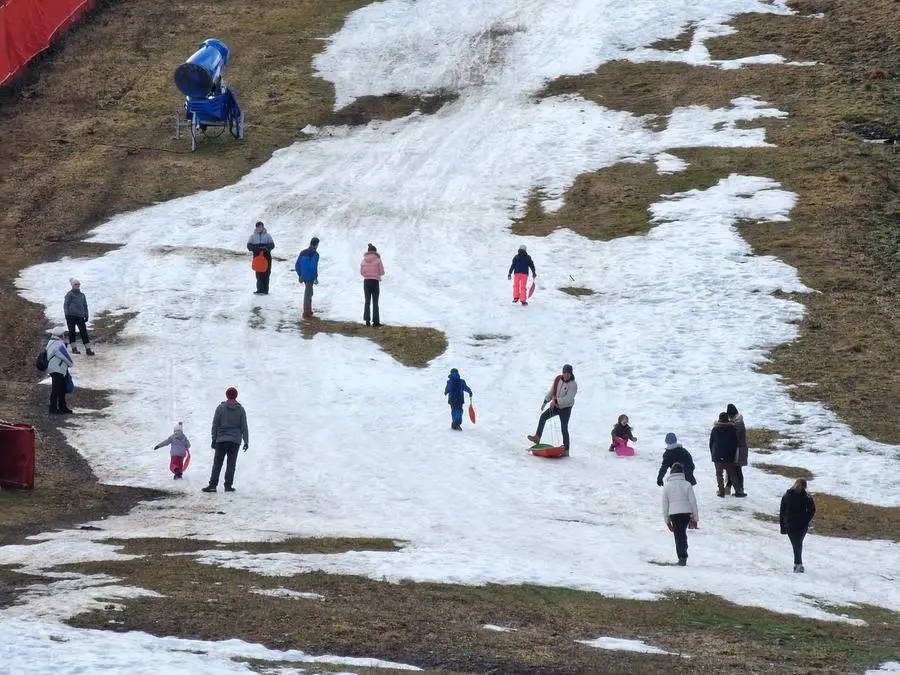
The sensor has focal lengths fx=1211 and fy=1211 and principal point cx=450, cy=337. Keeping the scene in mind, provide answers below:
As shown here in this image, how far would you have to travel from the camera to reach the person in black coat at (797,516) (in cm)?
1655

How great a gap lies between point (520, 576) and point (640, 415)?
35.8 feet

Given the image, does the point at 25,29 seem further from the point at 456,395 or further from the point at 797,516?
the point at 797,516

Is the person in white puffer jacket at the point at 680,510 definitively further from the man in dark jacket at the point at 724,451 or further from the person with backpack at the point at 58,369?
the person with backpack at the point at 58,369

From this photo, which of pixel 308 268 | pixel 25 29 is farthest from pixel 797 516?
pixel 25 29

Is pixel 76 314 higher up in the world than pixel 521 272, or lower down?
lower down

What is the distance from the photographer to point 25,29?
47.5 meters

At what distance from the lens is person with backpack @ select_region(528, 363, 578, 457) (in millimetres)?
22047

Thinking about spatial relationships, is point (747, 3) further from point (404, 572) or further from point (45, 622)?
point (45, 622)

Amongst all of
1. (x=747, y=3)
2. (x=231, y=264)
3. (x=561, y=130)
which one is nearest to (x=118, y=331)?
(x=231, y=264)

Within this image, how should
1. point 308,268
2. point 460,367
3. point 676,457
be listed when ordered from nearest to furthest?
point 676,457, point 460,367, point 308,268

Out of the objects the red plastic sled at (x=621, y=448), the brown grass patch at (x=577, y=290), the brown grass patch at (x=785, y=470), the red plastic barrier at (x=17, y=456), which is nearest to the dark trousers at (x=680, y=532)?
the red plastic sled at (x=621, y=448)

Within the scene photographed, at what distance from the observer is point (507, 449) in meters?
22.3

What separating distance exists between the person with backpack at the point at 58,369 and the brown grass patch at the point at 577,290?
46.6 ft

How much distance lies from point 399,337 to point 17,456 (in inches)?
459
